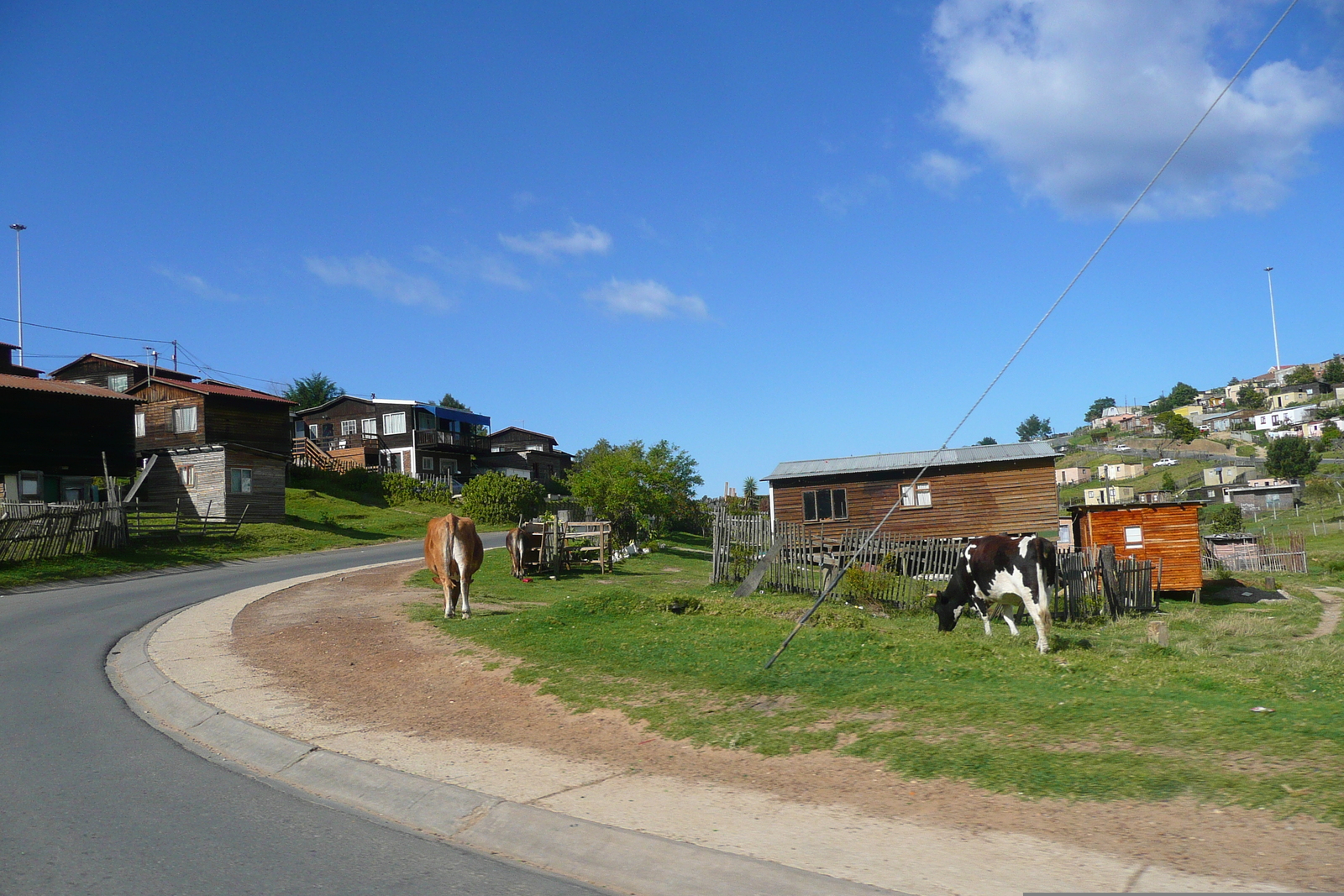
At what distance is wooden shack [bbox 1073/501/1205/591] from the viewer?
1186 inches

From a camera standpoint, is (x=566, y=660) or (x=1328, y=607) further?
(x=1328, y=607)

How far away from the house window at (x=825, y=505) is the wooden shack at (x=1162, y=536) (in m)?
10.3

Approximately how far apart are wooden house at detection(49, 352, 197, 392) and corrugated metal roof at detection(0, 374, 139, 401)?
9.38 metres

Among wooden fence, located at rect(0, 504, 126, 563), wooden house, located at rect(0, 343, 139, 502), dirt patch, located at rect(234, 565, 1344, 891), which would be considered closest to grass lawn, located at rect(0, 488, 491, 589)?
wooden fence, located at rect(0, 504, 126, 563)

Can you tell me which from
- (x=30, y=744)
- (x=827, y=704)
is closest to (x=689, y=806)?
(x=827, y=704)

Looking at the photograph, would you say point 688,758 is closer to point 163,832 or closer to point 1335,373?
point 163,832

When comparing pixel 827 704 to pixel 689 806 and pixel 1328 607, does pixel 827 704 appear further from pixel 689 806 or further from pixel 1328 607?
pixel 1328 607


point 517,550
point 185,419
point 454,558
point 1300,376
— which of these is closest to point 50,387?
point 185,419

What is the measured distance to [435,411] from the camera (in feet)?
220

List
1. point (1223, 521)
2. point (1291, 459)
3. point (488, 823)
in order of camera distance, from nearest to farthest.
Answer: point (488, 823)
point (1223, 521)
point (1291, 459)

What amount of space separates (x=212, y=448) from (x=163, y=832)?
44924mm

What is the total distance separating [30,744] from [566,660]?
16.0ft

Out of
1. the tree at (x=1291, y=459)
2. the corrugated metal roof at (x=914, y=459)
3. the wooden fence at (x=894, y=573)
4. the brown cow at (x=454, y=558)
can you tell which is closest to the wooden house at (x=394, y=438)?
the corrugated metal roof at (x=914, y=459)

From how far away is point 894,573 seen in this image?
818 inches
